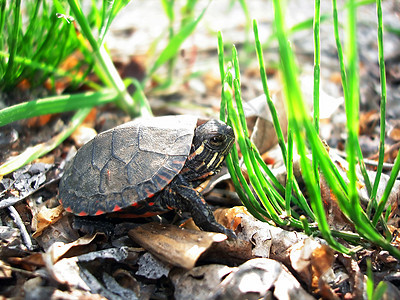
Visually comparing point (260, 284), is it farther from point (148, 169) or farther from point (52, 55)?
point (52, 55)

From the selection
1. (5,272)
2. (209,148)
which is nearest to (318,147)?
(209,148)

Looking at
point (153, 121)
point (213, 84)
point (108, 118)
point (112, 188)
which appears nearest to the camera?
point (112, 188)

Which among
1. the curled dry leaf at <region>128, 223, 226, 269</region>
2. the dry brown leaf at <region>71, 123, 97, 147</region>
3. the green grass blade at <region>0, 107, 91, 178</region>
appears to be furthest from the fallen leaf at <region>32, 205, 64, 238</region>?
the dry brown leaf at <region>71, 123, 97, 147</region>

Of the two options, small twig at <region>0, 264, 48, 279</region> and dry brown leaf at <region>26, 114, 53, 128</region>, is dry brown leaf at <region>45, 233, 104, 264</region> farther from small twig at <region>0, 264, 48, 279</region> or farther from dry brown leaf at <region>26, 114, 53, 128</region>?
dry brown leaf at <region>26, 114, 53, 128</region>

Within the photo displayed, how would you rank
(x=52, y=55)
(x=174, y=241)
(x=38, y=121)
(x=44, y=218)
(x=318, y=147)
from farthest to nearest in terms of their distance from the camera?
1. (x=38, y=121)
2. (x=52, y=55)
3. (x=44, y=218)
4. (x=174, y=241)
5. (x=318, y=147)

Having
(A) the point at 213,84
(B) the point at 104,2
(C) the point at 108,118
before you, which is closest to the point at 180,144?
(B) the point at 104,2

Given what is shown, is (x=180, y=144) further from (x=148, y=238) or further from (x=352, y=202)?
(x=352, y=202)
